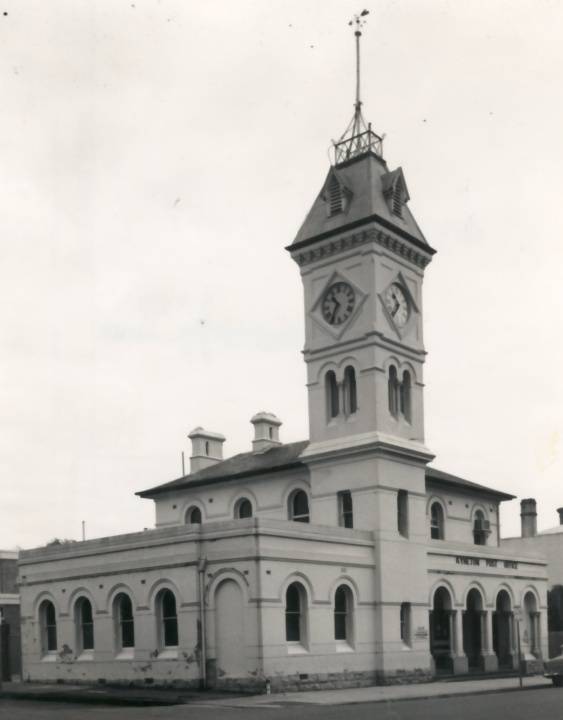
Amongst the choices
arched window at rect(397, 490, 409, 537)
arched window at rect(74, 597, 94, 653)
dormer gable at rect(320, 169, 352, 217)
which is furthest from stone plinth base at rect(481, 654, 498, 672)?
dormer gable at rect(320, 169, 352, 217)

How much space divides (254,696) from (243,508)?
13076 mm

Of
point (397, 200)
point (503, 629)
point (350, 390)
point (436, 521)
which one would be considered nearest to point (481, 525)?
point (436, 521)

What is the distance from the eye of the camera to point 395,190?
36469 mm

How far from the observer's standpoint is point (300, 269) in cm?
3697

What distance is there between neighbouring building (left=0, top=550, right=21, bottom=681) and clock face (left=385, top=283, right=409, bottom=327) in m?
19.5

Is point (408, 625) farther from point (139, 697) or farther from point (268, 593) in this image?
point (139, 697)

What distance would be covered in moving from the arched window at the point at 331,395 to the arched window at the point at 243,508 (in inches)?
262

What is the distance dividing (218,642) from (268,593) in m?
2.31

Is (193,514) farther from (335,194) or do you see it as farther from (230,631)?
(335,194)

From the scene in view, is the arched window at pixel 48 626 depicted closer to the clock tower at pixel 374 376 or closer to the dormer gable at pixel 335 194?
the clock tower at pixel 374 376

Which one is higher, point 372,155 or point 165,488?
point 372,155

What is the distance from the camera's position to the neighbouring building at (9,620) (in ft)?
139

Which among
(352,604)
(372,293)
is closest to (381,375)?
(372,293)

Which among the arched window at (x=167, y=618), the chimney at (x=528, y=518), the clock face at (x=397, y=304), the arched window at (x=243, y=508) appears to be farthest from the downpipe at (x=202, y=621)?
the chimney at (x=528, y=518)
